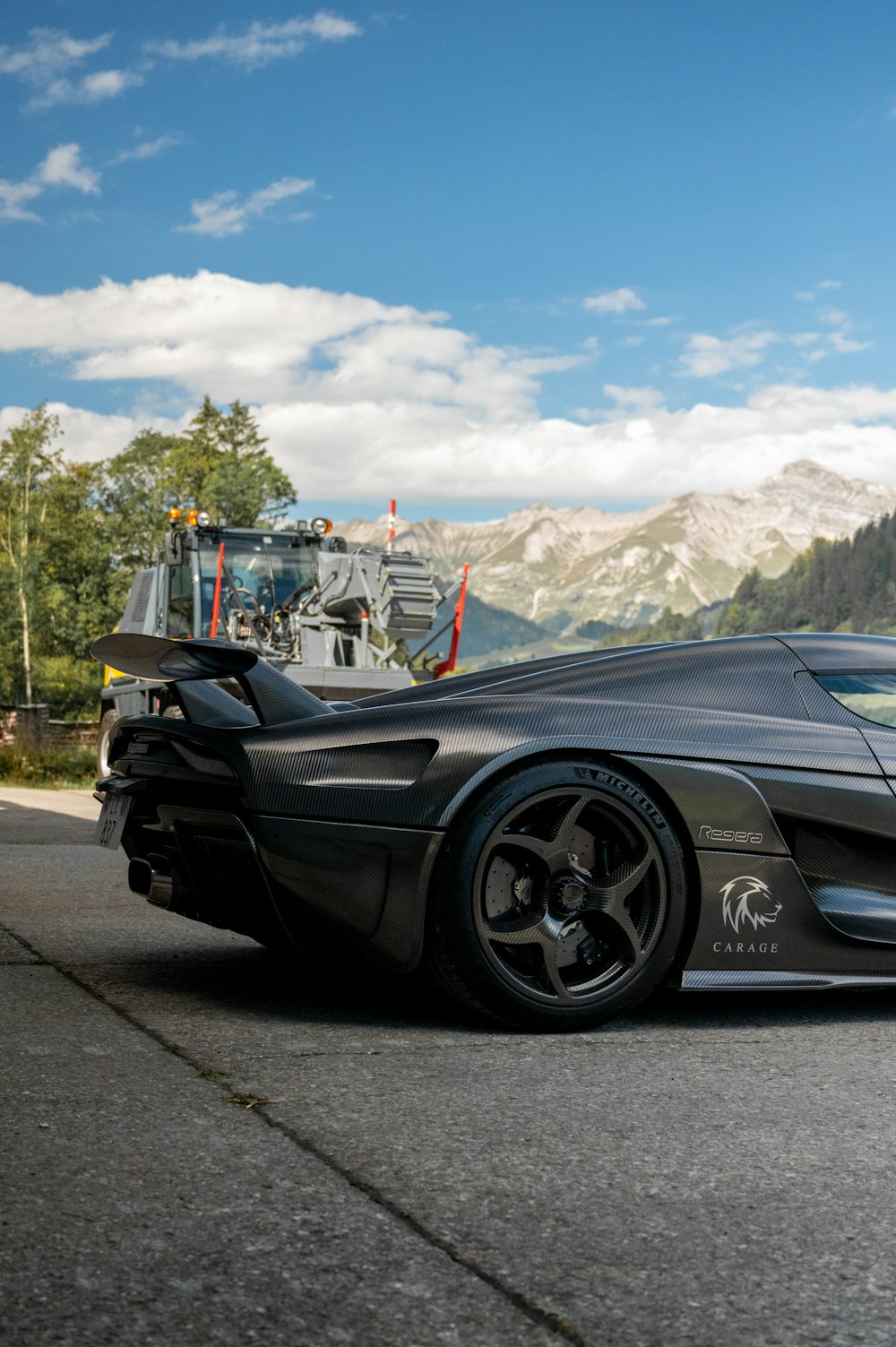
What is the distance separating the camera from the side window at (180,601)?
14.3 m

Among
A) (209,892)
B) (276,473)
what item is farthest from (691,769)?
(276,473)

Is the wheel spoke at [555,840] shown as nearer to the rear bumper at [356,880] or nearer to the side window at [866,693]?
the rear bumper at [356,880]

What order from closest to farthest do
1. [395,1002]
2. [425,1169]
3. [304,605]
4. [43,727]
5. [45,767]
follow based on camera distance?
[425,1169], [395,1002], [304,605], [45,767], [43,727]

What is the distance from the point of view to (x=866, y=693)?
14.7 feet

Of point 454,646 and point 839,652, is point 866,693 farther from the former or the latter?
point 454,646

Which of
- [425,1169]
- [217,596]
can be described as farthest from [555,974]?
[217,596]

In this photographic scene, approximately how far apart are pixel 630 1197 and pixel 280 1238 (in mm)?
659

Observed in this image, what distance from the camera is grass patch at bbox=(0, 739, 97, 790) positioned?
17.8 m

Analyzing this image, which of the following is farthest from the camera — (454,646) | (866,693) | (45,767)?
(45,767)

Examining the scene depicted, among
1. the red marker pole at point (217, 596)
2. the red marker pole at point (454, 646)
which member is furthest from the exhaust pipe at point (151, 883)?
the red marker pole at point (454, 646)

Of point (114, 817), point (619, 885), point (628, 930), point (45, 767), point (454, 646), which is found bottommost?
point (45, 767)

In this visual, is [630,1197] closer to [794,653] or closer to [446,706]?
[446,706]

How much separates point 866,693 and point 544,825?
1.20 metres

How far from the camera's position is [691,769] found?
402 cm
